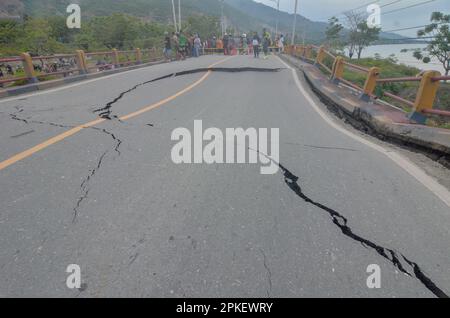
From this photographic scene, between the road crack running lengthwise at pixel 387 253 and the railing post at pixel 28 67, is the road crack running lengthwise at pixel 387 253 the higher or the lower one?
the lower one

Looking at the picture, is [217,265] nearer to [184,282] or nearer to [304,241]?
[184,282]

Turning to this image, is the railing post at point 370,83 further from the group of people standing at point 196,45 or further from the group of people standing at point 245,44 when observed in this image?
the group of people standing at point 245,44

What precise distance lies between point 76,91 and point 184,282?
27.5ft

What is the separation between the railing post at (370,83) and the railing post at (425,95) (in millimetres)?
2093

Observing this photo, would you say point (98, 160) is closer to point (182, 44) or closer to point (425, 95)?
point (425, 95)

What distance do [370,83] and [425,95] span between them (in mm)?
2345

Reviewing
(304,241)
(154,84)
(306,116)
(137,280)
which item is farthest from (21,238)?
(154,84)

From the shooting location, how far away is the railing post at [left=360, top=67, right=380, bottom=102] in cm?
717

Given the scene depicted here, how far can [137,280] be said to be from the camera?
190cm

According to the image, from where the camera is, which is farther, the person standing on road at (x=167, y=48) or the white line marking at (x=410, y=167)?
the person standing on road at (x=167, y=48)

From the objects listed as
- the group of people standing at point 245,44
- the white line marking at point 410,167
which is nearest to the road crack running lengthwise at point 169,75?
the white line marking at point 410,167

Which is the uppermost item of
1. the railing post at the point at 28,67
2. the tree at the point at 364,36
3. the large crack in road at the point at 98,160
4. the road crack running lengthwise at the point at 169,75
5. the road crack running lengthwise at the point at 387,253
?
the tree at the point at 364,36

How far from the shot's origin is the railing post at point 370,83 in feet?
23.5

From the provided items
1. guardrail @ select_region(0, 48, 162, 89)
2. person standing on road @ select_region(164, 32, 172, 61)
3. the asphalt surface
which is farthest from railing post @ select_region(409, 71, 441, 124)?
person standing on road @ select_region(164, 32, 172, 61)
